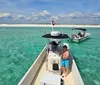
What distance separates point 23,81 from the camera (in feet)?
12.9

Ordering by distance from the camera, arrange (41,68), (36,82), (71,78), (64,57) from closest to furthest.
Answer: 1. (36,82)
2. (71,78)
3. (64,57)
4. (41,68)

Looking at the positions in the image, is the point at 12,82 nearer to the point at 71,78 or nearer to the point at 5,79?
the point at 5,79

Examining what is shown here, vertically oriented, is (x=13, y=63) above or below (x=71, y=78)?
below

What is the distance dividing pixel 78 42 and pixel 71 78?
14.4m

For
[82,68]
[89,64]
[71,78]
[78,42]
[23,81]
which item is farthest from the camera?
[78,42]

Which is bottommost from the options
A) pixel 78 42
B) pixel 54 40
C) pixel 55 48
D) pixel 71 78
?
pixel 78 42

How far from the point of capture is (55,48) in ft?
18.0

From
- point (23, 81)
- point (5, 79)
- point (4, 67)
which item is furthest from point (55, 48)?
point (4, 67)

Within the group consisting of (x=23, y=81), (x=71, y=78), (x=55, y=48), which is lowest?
(x=71, y=78)

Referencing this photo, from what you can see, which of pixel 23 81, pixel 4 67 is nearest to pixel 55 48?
pixel 23 81

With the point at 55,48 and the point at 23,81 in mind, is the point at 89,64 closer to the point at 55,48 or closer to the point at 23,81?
the point at 55,48

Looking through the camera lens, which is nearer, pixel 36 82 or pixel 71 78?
pixel 36 82

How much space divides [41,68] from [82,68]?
3918mm

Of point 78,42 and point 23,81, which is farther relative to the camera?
point 78,42
